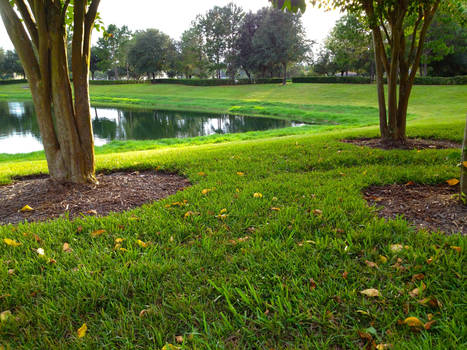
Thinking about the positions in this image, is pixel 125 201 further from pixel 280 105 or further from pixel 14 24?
A: pixel 280 105

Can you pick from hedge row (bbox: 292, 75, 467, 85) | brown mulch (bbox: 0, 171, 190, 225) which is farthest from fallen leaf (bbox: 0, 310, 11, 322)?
hedge row (bbox: 292, 75, 467, 85)

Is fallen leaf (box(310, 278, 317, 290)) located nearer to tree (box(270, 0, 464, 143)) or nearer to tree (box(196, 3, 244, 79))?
tree (box(270, 0, 464, 143))

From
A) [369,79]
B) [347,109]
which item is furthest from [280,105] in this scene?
[369,79]

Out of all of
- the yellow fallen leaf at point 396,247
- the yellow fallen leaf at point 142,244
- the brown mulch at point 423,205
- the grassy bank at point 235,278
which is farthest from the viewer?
the brown mulch at point 423,205

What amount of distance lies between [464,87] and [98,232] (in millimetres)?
34740

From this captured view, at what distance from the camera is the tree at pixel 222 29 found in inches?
2067

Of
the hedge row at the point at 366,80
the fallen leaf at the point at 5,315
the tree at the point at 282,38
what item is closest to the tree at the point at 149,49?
the tree at the point at 282,38

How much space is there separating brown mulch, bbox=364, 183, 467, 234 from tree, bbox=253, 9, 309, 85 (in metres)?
42.4

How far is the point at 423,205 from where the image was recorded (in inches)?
132

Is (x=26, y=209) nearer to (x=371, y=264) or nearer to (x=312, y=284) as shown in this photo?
(x=312, y=284)

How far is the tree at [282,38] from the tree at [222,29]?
8800 millimetres

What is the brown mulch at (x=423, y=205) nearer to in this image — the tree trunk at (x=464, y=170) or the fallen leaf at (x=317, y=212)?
the tree trunk at (x=464, y=170)

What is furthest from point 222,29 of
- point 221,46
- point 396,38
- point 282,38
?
point 396,38

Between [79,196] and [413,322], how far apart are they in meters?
3.78
